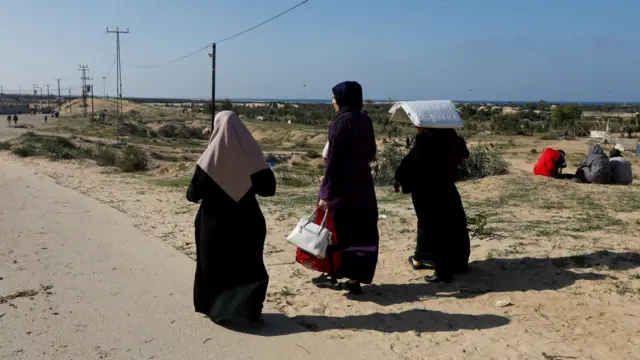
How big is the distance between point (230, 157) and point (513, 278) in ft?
9.37

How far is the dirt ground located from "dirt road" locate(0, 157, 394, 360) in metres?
0.35

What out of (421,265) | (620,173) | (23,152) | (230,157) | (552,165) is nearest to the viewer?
(230,157)

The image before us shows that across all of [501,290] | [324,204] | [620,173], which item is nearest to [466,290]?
[501,290]

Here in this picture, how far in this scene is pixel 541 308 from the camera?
460 centimetres

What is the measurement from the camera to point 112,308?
474cm

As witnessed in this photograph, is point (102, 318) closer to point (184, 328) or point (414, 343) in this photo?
point (184, 328)

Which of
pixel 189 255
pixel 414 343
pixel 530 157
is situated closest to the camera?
pixel 414 343

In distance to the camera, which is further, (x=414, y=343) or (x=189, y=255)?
(x=189, y=255)

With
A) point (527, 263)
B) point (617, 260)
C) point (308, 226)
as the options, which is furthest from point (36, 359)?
point (617, 260)

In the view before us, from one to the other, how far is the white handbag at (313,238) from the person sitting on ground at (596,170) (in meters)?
7.78

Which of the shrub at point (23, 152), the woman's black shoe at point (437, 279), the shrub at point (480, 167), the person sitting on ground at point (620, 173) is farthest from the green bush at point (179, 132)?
the woman's black shoe at point (437, 279)

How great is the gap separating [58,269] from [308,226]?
9.40ft

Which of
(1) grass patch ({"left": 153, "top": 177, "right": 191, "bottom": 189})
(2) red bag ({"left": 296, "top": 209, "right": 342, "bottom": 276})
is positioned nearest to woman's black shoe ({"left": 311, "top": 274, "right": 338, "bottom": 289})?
(2) red bag ({"left": 296, "top": 209, "right": 342, "bottom": 276})

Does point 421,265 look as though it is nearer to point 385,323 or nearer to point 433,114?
point 385,323
